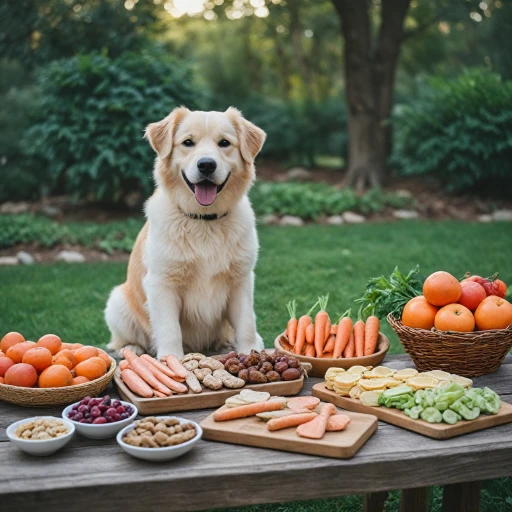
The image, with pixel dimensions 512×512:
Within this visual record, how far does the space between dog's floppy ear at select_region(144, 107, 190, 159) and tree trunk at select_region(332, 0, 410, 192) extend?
856 cm

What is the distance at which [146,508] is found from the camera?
2.05 meters

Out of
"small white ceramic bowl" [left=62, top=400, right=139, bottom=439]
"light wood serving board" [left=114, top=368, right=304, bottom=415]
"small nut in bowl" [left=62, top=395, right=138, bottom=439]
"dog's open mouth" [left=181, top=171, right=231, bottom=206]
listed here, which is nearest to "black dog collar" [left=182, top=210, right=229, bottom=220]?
"dog's open mouth" [left=181, top=171, right=231, bottom=206]

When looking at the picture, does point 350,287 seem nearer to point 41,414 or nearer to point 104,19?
point 41,414

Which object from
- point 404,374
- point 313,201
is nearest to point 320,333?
point 404,374

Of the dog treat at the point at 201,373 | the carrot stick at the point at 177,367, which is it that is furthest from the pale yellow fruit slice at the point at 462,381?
the carrot stick at the point at 177,367

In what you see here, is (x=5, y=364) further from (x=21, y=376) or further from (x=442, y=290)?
(x=442, y=290)

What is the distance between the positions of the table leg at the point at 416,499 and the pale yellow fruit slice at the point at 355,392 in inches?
19.5

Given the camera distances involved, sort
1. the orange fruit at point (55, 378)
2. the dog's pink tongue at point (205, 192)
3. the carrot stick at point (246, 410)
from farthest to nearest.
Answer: the dog's pink tongue at point (205, 192), the orange fruit at point (55, 378), the carrot stick at point (246, 410)

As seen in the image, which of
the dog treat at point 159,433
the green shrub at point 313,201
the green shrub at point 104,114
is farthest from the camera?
the green shrub at point 313,201

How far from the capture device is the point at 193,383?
2.72 metres

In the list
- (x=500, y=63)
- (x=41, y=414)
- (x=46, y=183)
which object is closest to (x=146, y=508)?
(x=41, y=414)

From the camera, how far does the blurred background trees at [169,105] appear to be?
935 centimetres

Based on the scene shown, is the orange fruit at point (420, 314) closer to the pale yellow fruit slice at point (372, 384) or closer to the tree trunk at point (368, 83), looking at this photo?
the pale yellow fruit slice at point (372, 384)

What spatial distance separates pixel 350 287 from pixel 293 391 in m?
4.09
